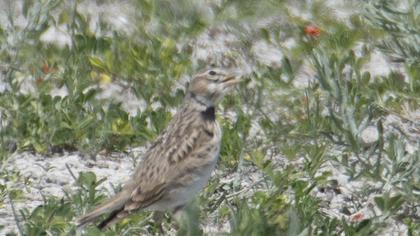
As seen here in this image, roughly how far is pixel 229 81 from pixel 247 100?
1295mm

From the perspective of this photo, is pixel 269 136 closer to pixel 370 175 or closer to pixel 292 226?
pixel 370 175

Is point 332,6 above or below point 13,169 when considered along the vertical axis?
below

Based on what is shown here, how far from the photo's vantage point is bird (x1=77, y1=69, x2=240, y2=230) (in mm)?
7164

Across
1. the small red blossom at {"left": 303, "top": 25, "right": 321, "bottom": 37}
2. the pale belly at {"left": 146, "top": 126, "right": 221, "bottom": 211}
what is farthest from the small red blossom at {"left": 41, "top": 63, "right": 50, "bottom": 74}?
the pale belly at {"left": 146, "top": 126, "right": 221, "bottom": 211}

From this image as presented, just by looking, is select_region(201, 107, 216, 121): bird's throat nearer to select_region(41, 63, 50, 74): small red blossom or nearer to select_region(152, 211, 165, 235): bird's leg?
select_region(152, 211, 165, 235): bird's leg

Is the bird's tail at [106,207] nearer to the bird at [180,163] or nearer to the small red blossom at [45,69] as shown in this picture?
the bird at [180,163]

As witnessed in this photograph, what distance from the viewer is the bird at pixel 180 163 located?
7164mm

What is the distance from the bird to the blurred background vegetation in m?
0.15

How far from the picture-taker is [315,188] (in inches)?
327

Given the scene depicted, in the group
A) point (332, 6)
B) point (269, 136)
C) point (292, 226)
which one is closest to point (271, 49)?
point (332, 6)

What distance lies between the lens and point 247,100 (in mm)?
9359

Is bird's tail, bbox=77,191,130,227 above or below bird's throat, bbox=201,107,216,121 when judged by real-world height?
above

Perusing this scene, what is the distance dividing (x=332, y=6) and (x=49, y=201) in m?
4.78

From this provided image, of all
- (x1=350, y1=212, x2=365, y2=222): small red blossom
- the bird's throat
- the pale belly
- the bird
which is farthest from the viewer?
the bird's throat
